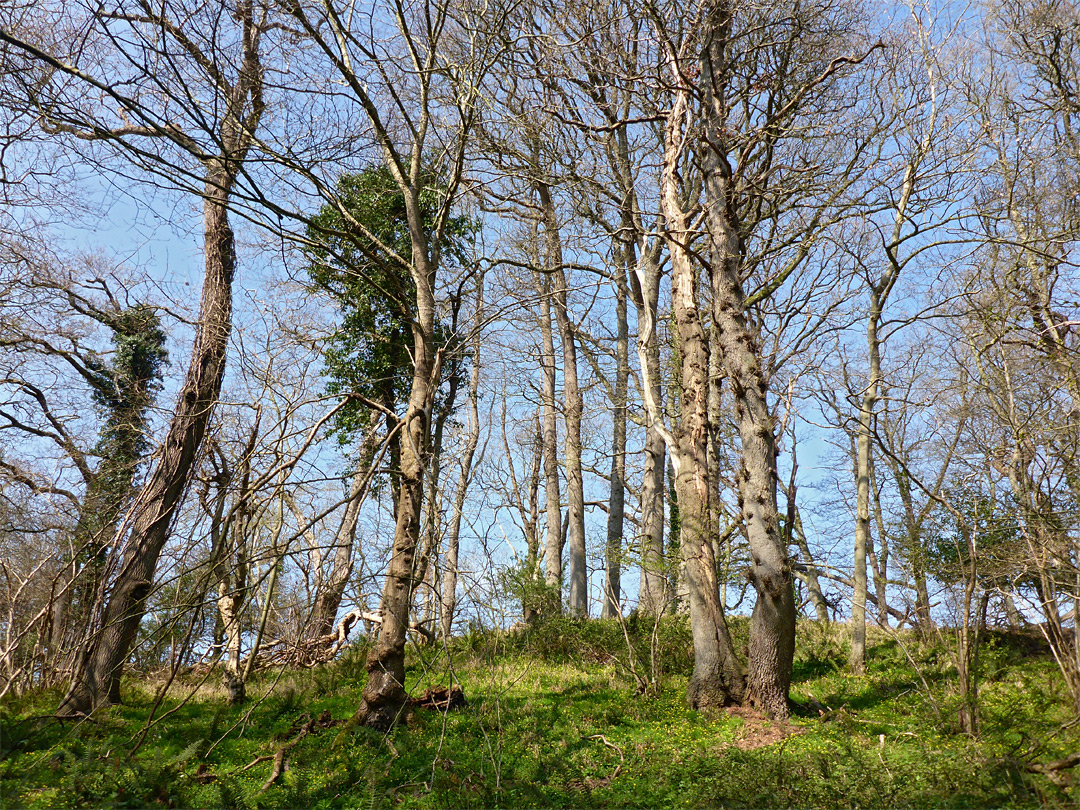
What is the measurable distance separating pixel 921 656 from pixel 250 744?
8464 millimetres

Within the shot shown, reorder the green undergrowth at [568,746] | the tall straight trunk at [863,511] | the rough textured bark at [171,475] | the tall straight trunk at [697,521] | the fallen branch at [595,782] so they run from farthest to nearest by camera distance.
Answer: the tall straight trunk at [863,511] < the rough textured bark at [171,475] < the tall straight trunk at [697,521] < the fallen branch at [595,782] < the green undergrowth at [568,746]

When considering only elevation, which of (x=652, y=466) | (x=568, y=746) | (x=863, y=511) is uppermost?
(x=652, y=466)

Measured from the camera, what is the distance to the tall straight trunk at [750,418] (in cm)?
635

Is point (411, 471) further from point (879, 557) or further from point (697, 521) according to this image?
point (879, 557)

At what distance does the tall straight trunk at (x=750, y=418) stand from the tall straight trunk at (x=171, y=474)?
5773mm

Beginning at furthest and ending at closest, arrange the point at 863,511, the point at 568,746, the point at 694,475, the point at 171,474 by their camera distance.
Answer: the point at 863,511, the point at 171,474, the point at 694,475, the point at 568,746

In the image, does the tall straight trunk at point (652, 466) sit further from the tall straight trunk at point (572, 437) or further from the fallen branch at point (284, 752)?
the fallen branch at point (284, 752)

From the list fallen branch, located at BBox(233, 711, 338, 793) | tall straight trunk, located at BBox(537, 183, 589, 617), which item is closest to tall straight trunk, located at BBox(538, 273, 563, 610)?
tall straight trunk, located at BBox(537, 183, 589, 617)

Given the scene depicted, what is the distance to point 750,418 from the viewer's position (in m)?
7.05

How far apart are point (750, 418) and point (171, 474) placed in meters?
7.18

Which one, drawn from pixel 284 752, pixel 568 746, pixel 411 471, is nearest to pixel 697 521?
pixel 568 746

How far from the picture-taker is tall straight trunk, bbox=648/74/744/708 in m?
6.57

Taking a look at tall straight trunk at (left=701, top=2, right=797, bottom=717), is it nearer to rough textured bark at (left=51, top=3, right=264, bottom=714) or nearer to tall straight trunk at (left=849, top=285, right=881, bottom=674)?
tall straight trunk at (left=849, top=285, right=881, bottom=674)

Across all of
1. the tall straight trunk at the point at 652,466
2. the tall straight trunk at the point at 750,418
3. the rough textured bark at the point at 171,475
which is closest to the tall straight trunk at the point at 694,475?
the tall straight trunk at the point at 750,418
